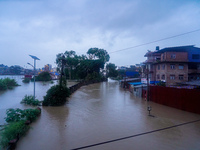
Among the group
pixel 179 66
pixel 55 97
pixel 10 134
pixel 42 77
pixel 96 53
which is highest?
pixel 96 53

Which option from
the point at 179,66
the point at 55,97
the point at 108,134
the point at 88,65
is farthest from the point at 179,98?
the point at 88,65

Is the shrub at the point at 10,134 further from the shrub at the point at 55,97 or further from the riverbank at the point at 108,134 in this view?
the shrub at the point at 55,97

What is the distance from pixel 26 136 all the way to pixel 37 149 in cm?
135

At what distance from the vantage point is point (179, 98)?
10.4 m

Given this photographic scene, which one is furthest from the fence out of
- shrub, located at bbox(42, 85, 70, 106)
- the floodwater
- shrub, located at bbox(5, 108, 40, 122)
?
shrub, located at bbox(5, 108, 40, 122)

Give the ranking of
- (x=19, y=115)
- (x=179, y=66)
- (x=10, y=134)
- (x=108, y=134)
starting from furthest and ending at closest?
(x=179, y=66) < (x=19, y=115) < (x=108, y=134) < (x=10, y=134)

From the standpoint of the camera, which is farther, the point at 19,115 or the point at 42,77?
the point at 42,77

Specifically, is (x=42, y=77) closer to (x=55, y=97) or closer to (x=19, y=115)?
(x=55, y=97)

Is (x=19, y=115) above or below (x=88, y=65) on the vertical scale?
below

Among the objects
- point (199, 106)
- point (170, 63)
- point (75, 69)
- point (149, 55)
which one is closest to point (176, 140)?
point (199, 106)

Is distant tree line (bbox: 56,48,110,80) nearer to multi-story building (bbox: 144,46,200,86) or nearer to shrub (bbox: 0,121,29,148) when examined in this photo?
multi-story building (bbox: 144,46,200,86)

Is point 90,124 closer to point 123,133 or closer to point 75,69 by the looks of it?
point 123,133

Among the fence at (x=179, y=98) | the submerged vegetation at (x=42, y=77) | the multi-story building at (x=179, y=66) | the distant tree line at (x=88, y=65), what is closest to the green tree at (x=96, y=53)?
the distant tree line at (x=88, y=65)

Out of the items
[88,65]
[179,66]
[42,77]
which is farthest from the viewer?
[42,77]
